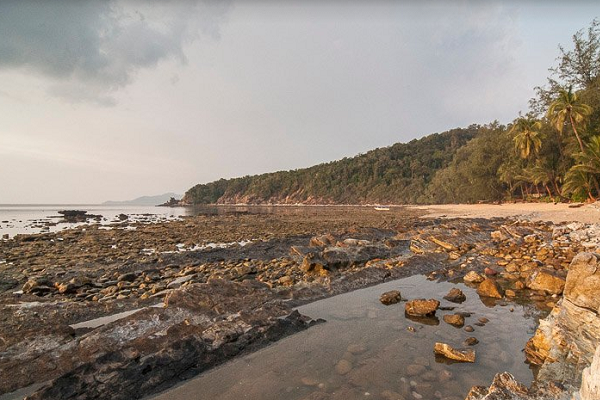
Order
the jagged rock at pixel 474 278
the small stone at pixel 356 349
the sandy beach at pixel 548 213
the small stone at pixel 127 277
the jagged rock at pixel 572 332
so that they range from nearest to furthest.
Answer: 1. the jagged rock at pixel 572 332
2. the small stone at pixel 356 349
3. the jagged rock at pixel 474 278
4. the small stone at pixel 127 277
5. the sandy beach at pixel 548 213

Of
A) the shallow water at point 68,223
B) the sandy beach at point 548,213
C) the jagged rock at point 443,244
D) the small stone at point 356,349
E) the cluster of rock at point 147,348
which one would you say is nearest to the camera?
the cluster of rock at point 147,348

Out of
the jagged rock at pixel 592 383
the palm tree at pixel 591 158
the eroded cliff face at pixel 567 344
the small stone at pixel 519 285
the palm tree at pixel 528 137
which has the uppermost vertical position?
the palm tree at pixel 528 137

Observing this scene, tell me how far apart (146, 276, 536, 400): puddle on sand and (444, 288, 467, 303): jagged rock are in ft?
2.13

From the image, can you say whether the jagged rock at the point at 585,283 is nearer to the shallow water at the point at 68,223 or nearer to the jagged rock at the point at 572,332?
the jagged rock at the point at 572,332

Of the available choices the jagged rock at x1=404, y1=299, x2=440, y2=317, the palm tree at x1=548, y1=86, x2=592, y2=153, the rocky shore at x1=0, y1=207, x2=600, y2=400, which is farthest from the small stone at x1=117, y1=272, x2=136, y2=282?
the palm tree at x1=548, y1=86, x2=592, y2=153

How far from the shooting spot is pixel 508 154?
173 ft

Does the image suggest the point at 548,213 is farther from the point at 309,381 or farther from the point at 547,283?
the point at 309,381

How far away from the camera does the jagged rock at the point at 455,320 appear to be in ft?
20.7

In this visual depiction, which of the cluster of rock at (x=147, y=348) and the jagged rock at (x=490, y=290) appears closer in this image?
the cluster of rock at (x=147, y=348)

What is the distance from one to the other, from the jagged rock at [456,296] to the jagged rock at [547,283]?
6.98ft

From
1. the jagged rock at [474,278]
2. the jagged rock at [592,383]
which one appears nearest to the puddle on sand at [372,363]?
the jagged rock at [592,383]

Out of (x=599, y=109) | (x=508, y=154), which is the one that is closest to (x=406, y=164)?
(x=508, y=154)

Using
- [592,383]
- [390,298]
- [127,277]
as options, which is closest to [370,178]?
[127,277]

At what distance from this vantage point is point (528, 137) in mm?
42531
